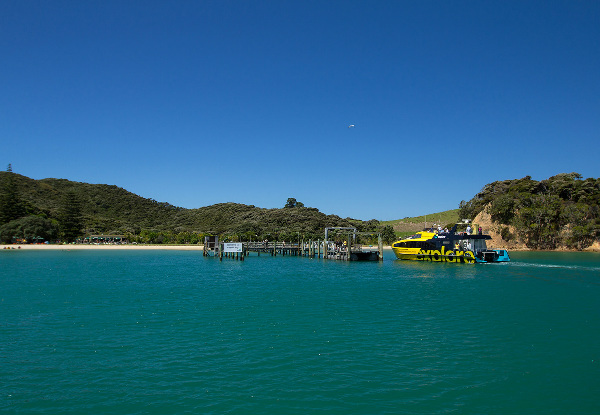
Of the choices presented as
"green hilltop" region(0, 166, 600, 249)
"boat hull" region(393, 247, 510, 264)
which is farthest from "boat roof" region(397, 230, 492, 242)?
"green hilltop" region(0, 166, 600, 249)

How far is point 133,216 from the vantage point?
463 ft

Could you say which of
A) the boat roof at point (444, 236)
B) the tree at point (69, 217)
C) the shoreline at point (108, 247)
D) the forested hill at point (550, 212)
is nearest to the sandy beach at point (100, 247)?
the shoreline at point (108, 247)

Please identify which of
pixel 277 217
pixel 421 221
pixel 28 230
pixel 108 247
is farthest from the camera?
pixel 421 221

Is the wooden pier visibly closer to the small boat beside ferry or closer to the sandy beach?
the small boat beside ferry

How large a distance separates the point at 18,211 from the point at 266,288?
92.4 m

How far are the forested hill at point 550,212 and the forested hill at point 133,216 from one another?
28911 millimetres

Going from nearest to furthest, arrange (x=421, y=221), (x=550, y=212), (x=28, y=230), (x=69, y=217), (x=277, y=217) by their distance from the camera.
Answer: (x=550, y=212) → (x=28, y=230) → (x=69, y=217) → (x=277, y=217) → (x=421, y=221)

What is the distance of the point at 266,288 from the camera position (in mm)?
29953

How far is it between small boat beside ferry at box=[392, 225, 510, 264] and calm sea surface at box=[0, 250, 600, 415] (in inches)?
915

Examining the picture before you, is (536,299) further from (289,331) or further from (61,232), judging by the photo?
(61,232)

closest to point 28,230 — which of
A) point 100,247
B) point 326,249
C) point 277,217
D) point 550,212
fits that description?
point 100,247

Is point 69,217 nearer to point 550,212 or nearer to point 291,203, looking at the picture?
point 291,203

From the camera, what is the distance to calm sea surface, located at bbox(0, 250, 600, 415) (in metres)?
10.5

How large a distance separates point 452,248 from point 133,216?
116 metres
